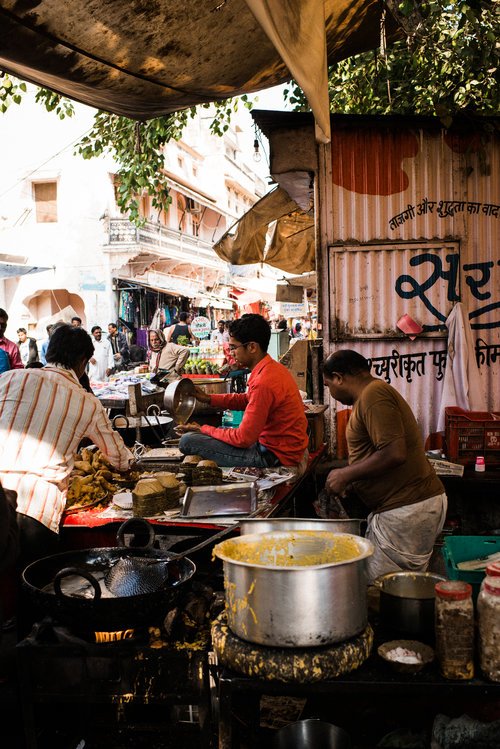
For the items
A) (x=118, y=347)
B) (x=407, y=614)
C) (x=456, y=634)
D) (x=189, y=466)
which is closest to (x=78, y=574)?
(x=407, y=614)

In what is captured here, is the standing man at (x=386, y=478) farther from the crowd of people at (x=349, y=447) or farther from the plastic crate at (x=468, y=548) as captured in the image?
the plastic crate at (x=468, y=548)

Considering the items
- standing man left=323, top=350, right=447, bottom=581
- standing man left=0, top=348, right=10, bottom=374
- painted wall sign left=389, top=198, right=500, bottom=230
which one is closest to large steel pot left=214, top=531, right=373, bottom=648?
standing man left=323, top=350, right=447, bottom=581

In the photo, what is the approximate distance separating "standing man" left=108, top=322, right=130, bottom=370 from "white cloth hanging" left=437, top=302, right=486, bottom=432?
475 inches

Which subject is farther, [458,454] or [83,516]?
[458,454]

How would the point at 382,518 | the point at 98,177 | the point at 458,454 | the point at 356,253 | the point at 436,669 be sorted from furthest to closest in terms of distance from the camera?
the point at 98,177, the point at 356,253, the point at 458,454, the point at 382,518, the point at 436,669

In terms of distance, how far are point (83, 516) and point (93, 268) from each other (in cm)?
2095

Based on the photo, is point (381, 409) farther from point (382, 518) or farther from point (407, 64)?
point (407, 64)

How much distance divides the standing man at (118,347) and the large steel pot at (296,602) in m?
15.2

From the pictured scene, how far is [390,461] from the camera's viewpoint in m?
3.62

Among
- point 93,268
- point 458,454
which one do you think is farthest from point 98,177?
point 458,454

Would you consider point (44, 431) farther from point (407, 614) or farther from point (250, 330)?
point (407, 614)

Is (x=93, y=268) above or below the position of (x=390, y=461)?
above

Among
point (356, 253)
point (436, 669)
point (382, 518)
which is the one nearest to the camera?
point (436, 669)

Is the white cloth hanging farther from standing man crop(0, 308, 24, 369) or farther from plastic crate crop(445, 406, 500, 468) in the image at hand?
standing man crop(0, 308, 24, 369)
